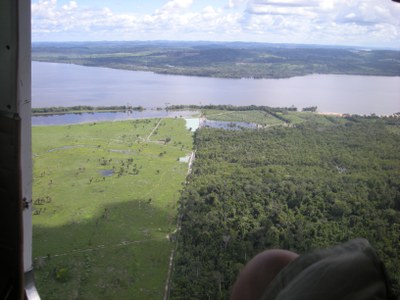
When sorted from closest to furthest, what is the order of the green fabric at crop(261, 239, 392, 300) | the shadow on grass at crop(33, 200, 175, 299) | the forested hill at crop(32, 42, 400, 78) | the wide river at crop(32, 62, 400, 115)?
the green fabric at crop(261, 239, 392, 300), the shadow on grass at crop(33, 200, 175, 299), the wide river at crop(32, 62, 400, 115), the forested hill at crop(32, 42, 400, 78)

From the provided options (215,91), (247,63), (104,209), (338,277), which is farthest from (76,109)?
(247,63)

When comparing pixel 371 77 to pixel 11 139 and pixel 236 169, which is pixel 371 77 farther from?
pixel 11 139

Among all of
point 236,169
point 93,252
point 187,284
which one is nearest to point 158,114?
point 236,169

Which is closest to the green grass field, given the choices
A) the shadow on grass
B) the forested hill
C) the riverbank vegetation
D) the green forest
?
the shadow on grass

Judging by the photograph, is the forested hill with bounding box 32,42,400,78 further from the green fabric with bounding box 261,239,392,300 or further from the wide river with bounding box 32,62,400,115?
the green fabric with bounding box 261,239,392,300

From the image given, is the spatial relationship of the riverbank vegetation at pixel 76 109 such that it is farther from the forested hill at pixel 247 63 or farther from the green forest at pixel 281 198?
the forested hill at pixel 247 63

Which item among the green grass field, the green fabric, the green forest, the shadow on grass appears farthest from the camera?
the green grass field

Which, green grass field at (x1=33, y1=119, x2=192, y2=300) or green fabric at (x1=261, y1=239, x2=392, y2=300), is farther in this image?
green grass field at (x1=33, y1=119, x2=192, y2=300)

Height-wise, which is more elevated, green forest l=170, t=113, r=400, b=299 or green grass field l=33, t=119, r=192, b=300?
green forest l=170, t=113, r=400, b=299
